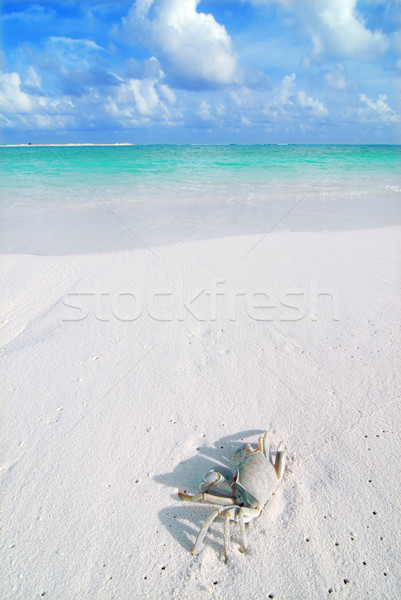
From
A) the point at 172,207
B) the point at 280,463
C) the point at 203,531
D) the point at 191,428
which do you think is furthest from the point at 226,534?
the point at 172,207

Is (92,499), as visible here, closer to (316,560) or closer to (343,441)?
(316,560)

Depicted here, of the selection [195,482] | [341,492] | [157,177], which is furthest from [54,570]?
[157,177]

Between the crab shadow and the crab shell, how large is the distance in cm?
19

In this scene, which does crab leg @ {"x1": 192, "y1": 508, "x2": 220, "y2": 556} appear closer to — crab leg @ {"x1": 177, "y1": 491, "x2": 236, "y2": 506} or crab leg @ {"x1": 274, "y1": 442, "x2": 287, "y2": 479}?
crab leg @ {"x1": 177, "y1": 491, "x2": 236, "y2": 506}

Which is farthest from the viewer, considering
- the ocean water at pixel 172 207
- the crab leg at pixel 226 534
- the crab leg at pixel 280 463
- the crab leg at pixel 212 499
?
the ocean water at pixel 172 207

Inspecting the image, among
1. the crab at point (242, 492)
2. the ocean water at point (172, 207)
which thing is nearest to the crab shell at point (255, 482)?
the crab at point (242, 492)

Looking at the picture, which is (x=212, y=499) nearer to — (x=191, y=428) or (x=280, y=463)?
(x=280, y=463)

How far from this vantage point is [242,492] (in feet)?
5.76

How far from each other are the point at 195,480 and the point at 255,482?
1.23 ft

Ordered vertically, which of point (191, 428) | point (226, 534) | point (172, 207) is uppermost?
point (226, 534)

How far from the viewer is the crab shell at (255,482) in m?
1.74

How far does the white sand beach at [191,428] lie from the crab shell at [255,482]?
11cm

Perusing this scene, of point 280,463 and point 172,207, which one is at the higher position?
point 280,463

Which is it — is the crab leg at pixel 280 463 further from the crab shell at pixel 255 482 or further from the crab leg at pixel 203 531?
the crab leg at pixel 203 531
